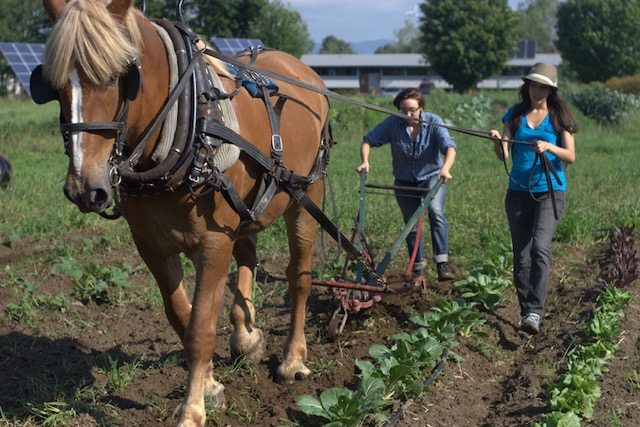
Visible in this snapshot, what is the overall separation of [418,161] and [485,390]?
2.35 metres

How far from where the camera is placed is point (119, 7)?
360cm

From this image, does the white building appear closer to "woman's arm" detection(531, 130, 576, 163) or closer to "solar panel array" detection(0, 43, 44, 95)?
"solar panel array" detection(0, 43, 44, 95)

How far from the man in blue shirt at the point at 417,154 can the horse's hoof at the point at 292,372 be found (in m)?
1.75

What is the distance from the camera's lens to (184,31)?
164 inches

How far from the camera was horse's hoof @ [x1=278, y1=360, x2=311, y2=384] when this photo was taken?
17.2 ft

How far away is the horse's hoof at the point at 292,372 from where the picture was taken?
524 centimetres

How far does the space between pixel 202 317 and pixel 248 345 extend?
121 cm

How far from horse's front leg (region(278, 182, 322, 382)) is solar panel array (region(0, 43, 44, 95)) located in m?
14.9

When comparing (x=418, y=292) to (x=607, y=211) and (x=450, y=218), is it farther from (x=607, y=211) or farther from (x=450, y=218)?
(x=607, y=211)

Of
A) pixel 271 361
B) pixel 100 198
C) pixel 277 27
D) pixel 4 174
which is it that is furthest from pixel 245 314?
pixel 277 27

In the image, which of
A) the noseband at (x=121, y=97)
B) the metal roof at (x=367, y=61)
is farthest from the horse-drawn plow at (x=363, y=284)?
the metal roof at (x=367, y=61)

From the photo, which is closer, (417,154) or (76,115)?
(76,115)

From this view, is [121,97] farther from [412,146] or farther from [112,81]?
[412,146]

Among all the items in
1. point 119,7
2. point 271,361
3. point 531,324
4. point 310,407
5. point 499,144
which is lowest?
point 271,361
